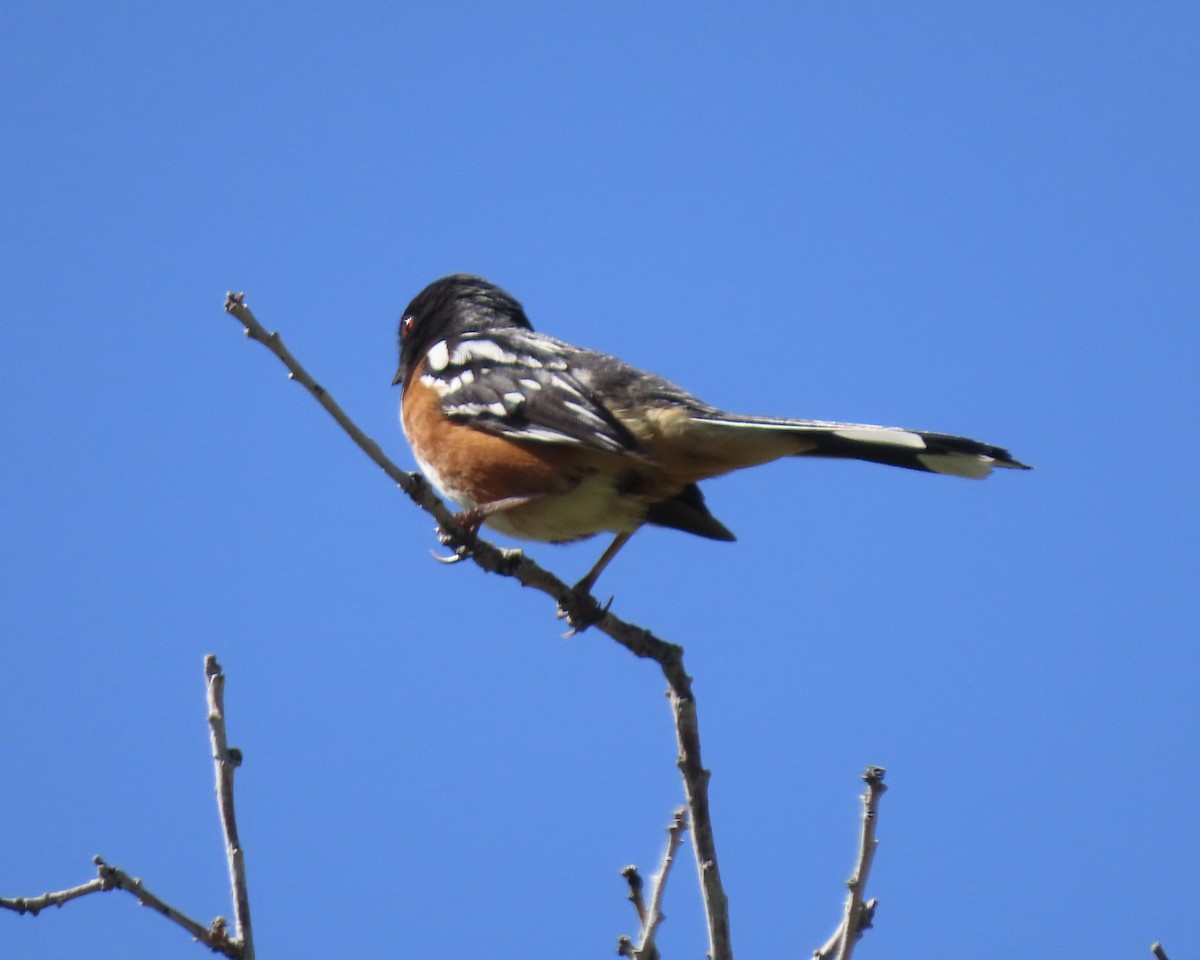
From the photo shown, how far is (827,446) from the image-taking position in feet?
14.8

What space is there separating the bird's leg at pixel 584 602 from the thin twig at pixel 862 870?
1.59m

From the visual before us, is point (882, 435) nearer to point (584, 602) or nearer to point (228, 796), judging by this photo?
point (584, 602)

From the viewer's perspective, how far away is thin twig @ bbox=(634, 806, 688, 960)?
268 cm

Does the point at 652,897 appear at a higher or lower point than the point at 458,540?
lower

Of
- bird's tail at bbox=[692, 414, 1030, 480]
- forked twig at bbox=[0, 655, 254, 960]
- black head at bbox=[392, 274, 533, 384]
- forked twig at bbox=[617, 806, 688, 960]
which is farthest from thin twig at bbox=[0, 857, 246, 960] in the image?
black head at bbox=[392, 274, 533, 384]

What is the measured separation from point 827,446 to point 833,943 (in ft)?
6.77

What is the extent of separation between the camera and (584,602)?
4645 mm

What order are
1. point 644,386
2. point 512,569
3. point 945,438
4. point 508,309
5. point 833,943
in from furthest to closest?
point 508,309 → point 644,386 → point 945,438 → point 512,569 → point 833,943

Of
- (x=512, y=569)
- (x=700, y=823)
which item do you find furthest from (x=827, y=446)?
(x=700, y=823)

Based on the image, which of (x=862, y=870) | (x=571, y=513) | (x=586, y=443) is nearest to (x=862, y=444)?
(x=586, y=443)

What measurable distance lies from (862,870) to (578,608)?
2.07m

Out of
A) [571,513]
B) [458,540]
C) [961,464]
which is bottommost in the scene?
[458,540]

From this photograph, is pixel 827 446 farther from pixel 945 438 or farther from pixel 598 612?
pixel 598 612

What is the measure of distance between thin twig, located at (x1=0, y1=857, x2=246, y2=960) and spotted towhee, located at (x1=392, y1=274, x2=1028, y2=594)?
2349 millimetres
